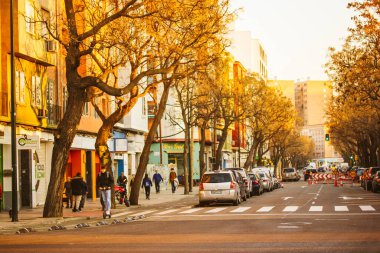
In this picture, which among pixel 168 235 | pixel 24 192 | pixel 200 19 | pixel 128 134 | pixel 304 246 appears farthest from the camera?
pixel 128 134

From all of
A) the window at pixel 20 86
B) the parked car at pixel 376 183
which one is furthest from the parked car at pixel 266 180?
the window at pixel 20 86

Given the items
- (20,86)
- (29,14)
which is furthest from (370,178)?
(29,14)

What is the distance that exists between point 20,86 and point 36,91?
7.28ft

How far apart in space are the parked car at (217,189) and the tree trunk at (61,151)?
10941 millimetres

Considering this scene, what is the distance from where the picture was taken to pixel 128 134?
198 ft

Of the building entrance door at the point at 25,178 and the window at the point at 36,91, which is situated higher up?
the window at the point at 36,91

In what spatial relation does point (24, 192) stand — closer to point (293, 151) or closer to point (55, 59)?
point (55, 59)

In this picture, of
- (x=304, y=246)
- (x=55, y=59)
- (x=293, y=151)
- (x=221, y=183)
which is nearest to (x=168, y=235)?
(x=304, y=246)

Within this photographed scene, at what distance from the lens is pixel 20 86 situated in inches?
1505

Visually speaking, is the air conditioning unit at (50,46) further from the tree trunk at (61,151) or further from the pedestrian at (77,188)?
the tree trunk at (61,151)

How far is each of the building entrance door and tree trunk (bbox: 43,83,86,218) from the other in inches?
422

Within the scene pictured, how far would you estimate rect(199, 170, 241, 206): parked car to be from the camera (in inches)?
1561

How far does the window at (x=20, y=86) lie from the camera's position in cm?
3791

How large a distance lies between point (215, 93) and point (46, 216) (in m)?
37.5
